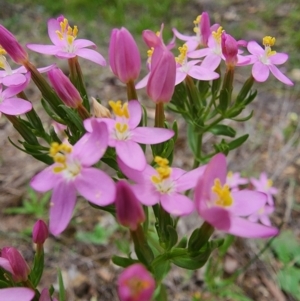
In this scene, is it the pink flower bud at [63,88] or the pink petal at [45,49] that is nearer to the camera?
the pink flower bud at [63,88]

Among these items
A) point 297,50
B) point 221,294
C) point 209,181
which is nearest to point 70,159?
point 209,181

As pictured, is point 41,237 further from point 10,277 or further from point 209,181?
point 209,181

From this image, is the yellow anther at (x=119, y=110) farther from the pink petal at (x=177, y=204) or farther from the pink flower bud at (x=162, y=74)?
the pink petal at (x=177, y=204)

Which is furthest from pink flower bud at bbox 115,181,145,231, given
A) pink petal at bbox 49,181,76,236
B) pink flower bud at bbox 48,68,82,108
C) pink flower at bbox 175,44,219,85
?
pink flower at bbox 175,44,219,85

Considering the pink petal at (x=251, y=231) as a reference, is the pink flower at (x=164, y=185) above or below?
below

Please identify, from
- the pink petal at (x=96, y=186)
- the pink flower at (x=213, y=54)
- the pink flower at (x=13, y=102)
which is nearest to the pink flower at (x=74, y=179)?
the pink petal at (x=96, y=186)

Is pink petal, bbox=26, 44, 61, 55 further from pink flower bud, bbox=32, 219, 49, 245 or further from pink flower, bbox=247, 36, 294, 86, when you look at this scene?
pink flower, bbox=247, 36, 294, 86
